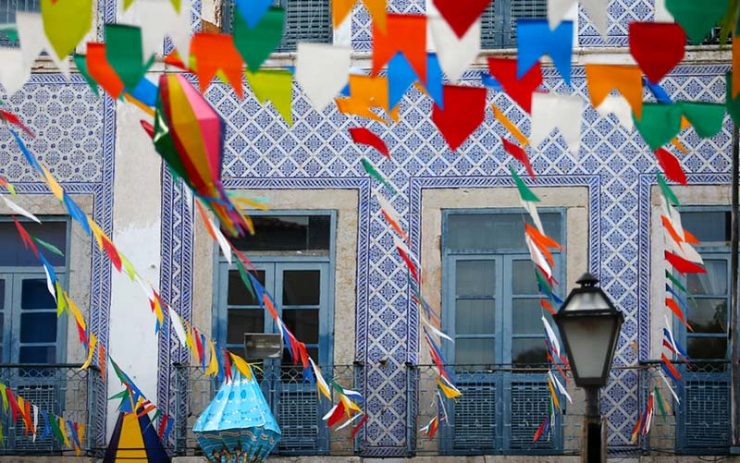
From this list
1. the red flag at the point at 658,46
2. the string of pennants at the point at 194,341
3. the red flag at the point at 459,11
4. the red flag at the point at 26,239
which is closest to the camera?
the red flag at the point at 459,11

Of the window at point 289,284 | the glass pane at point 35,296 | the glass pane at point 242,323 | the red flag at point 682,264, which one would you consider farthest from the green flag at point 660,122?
the glass pane at point 35,296

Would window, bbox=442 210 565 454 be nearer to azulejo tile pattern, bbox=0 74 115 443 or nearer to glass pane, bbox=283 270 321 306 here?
glass pane, bbox=283 270 321 306

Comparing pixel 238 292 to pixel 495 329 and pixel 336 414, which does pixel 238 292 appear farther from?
pixel 495 329

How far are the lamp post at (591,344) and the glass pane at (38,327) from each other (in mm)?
5431

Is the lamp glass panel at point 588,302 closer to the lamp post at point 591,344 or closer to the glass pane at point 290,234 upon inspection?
the lamp post at point 591,344

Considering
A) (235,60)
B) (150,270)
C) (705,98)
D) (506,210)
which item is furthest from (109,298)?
(235,60)

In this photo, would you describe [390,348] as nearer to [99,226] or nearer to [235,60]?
[99,226]

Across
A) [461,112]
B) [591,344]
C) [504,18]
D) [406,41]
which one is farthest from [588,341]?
[504,18]

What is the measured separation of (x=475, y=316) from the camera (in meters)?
15.5

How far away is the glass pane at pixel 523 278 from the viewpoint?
15.5m

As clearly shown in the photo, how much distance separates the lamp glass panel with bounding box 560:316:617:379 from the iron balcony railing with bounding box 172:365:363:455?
14.2ft

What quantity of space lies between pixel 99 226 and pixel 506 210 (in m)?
2.73

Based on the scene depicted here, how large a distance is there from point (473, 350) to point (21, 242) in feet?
10.3

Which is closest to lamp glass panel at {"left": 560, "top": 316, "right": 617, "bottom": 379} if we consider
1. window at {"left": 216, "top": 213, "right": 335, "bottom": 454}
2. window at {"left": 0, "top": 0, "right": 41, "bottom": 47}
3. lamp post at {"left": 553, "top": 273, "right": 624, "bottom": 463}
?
lamp post at {"left": 553, "top": 273, "right": 624, "bottom": 463}
